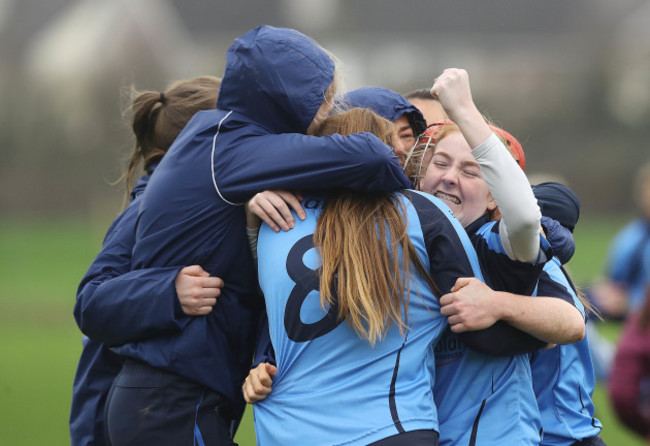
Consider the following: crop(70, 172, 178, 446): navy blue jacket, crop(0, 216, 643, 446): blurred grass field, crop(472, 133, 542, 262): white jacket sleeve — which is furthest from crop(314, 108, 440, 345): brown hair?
crop(0, 216, 643, 446): blurred grass field

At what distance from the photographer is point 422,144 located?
315 cm

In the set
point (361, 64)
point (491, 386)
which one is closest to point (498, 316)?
point (491, 386)

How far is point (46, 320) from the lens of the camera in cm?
1994

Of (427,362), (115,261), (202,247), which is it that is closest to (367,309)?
(427,362)

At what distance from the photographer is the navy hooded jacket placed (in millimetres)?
2660

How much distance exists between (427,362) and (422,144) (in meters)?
0.88

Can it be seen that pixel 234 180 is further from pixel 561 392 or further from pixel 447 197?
pixel 561 392

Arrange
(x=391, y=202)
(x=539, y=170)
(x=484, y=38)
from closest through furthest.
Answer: (x=391, y=202) → (x=539, y=170) → (x=484, y=38)

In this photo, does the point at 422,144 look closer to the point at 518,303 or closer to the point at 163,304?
the point at 518,303

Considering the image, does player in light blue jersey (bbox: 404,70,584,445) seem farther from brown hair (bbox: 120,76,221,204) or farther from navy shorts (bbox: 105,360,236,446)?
brown hair (bbox: 120,76,221,204)

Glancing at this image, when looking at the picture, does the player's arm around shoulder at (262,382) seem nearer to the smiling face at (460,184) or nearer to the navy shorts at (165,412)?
the navy shorts at (165,412)

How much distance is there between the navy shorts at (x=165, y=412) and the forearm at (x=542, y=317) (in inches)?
39.8

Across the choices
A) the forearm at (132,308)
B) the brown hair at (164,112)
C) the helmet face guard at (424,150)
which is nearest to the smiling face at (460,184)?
the helmet face guard at (424,150)

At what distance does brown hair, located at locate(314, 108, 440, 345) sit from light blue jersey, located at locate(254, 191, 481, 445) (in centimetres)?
3
